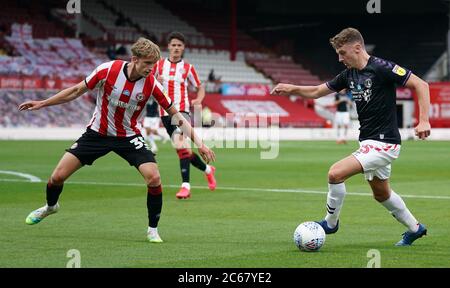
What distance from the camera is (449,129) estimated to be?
4312 centimetres

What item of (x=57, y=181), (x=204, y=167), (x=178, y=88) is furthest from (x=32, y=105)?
(x=204, y=167)

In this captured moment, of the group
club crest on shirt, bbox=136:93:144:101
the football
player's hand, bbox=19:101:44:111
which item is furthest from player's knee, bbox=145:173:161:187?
the football

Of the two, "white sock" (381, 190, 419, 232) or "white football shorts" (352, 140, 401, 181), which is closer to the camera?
"white football shorts" (352, 140, 401, 181)

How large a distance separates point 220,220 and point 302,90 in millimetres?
2443

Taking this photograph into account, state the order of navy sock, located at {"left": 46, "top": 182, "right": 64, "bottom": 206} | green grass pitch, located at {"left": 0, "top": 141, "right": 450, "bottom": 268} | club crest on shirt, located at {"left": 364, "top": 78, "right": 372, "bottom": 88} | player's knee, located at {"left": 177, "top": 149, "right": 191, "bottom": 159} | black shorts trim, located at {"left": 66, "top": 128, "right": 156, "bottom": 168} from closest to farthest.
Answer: green grass pitch, located at {"left": 0, "top": 141, "right": 450, "bottom": 268}
club crest on shirt, located at {"left": 364, "top": 78, "right": 372, "bottom": 88}
black shorts trim, located at {"left": 66, "top": 128, "right": 156, "bottom": 168}
navy sock, located at {"left": 46, "top": 182, "right": 64, "bottom": 206}
player's knee, located at {"left": 177, "top": 149, "right": 191, "bottom": 159}

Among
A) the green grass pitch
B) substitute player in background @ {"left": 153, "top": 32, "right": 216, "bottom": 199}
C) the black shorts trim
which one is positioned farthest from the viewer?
substitute player in background @ {"left": 153, "top": 32, "right": 216, "bottom": 199}

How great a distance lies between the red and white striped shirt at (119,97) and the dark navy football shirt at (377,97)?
2032 millimetres

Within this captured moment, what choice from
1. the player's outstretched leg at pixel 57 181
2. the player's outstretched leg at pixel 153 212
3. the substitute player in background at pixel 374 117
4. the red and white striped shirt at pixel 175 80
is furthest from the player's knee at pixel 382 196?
the red and white striped shirt at pixel 175 80

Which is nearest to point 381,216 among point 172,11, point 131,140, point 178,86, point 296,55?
point 131,140

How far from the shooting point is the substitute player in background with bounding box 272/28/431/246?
906cm

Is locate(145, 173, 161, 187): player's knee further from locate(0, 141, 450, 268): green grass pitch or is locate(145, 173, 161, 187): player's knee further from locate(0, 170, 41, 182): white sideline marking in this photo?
locate(0, 170, 41, 182): white sideline marking

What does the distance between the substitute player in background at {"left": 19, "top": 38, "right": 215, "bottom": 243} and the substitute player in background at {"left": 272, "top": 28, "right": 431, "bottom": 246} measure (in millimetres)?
1441
